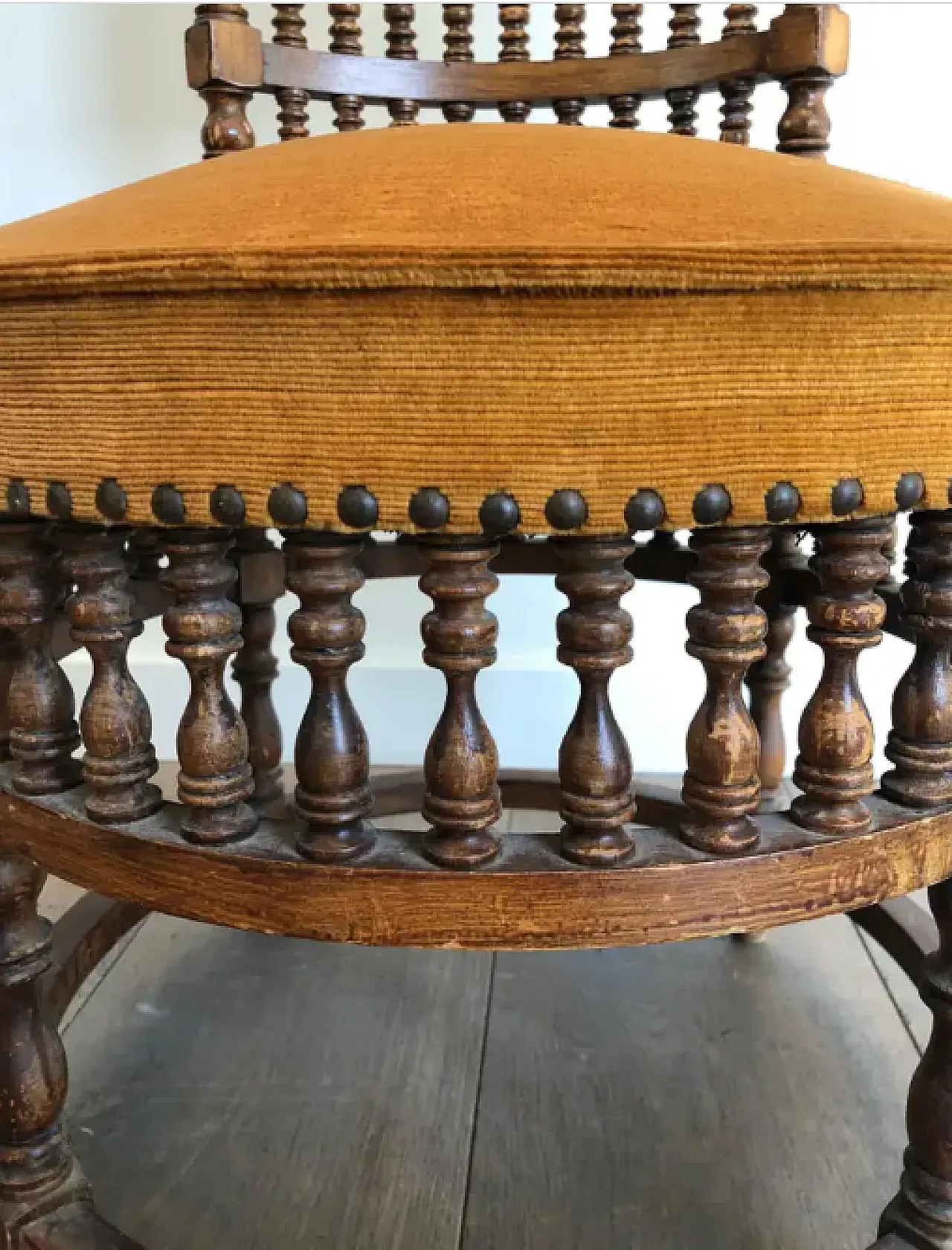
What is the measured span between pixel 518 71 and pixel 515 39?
35 millimetres

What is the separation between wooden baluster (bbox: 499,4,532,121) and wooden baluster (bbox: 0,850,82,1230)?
26.8 inches

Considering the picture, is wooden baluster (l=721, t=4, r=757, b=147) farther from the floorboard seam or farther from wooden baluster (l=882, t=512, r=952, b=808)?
the floorboard seam

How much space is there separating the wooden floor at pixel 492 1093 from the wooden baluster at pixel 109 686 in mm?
327

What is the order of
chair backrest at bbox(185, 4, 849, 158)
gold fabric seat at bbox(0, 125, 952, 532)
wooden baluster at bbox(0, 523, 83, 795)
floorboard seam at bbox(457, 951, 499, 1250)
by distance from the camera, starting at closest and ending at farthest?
gold fabric seat at bbox(0, 125, 952, 532)
wooden baluster at bbox(0, 523, 83, 795)
floorboard seam at bbox(457, 951, 499, 1250)
chair backrest at bbox(185, 4, 849, 158)

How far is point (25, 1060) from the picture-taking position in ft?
1.92

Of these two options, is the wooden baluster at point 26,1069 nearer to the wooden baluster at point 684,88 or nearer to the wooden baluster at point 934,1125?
the wooden baluster at point 934,1125

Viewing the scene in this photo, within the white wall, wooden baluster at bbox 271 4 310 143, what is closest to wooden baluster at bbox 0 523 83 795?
wooden baluster at bbox 271 4 310 143

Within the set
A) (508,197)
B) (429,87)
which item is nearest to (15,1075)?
(508,197)

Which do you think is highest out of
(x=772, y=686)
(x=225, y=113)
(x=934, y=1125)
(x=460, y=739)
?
(x=225, y=113)

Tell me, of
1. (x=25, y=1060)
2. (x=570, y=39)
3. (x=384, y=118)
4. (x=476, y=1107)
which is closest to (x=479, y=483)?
(x=25, y=1060)

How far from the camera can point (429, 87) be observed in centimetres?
88

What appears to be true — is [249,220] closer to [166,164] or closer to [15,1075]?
[15,1075]

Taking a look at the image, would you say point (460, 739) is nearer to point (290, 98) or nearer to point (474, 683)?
point (474, 683)

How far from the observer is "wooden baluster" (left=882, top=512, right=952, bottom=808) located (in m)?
0.47
